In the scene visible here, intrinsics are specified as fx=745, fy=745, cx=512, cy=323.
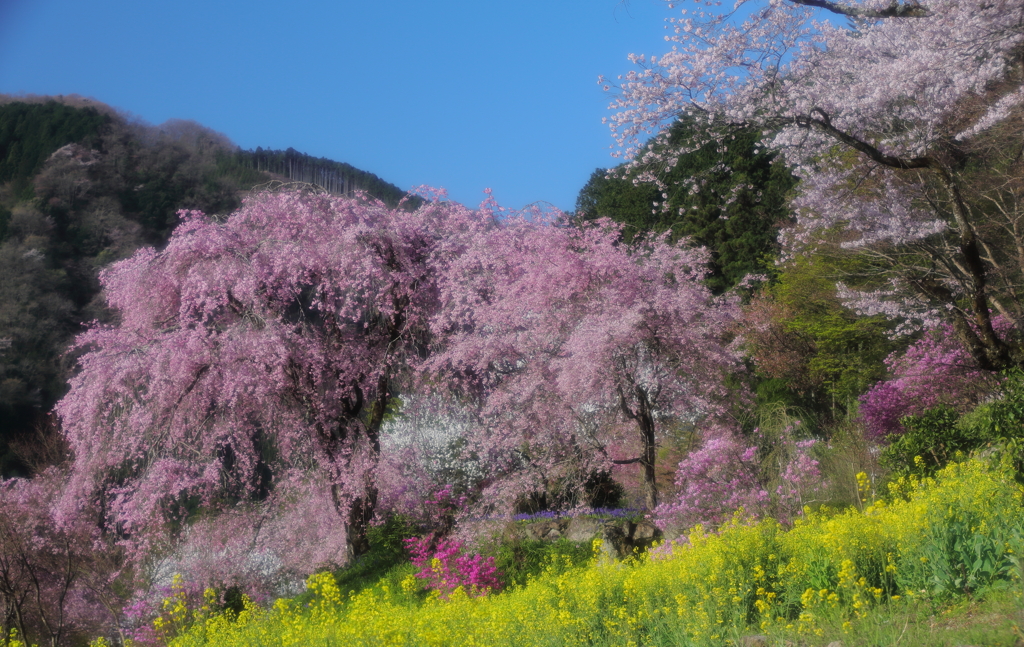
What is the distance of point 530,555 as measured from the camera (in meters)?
10.8

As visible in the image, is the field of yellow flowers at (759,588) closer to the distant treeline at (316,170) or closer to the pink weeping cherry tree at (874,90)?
the pink weeping cherry tree at (874,90)

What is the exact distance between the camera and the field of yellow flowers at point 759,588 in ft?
15.4

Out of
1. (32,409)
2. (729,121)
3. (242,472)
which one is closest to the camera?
A: (729,121)

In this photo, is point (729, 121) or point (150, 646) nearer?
point (729, 121)

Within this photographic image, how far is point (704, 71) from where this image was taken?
8992mm

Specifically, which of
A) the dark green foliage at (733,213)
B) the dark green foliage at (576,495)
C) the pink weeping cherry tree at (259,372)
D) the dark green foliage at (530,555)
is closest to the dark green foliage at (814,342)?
the dark green foliage at (733,213)

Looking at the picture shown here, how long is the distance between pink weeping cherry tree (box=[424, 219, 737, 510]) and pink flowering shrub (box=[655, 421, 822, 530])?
862 mm

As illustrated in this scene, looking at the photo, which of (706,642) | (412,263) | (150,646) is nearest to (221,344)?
(412,263)

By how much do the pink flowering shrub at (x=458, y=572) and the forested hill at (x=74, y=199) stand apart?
1380cm

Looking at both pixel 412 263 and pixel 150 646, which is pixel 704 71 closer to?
pixel 412 263

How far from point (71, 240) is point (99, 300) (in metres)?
7.37

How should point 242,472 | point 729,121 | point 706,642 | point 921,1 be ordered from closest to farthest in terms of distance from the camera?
point 706,642
point 921,1
point 729,121
point 242,472

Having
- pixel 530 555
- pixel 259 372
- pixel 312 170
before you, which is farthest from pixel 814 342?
pixel 312 170

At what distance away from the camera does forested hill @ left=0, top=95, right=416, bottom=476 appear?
2895cm
